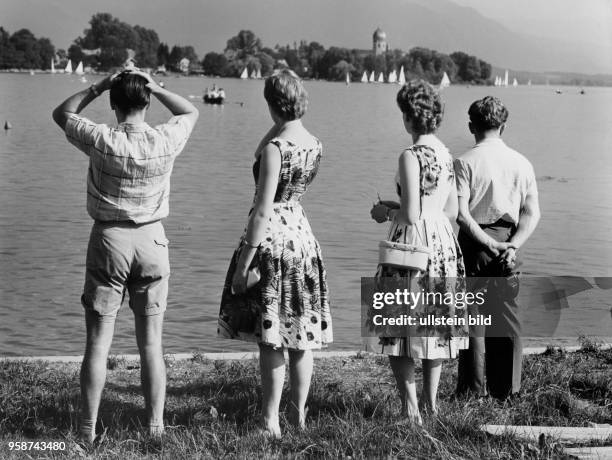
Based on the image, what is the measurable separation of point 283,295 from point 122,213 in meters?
0.76

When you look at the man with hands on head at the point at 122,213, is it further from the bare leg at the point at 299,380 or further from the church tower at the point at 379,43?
the church tower at the point at 379,43

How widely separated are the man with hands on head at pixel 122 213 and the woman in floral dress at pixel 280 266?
36 centimetres

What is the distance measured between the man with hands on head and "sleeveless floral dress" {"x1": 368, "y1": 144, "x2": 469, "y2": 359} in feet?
3.36

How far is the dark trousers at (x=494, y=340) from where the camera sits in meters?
4.73

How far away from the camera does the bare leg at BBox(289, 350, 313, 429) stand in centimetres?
421

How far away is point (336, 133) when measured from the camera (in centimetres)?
3981

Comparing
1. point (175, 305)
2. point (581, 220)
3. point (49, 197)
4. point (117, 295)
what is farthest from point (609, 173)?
point (117, 295)

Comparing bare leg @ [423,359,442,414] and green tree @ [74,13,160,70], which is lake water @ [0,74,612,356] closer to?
bare leg @ [423,359,442,414]

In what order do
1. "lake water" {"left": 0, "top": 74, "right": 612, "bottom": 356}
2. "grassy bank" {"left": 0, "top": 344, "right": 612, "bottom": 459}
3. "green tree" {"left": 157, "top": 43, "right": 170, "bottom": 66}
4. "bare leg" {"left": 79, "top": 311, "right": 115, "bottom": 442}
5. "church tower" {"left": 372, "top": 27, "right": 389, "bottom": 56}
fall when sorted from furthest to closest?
"church tower" {"left": 372, "top": 27, "right": 389, "bottom": 56} → "green tree" {"left": 157, "top": 43, "right": 170, "bottom": 66} → "lake water" {"left": 0, "top": 74, "right": 612, "bottom": 356} → "bare leg" {"left": 79, "top": 311, "right": 115, "bottom": 442} → "grassy bank" {"left": 0, "top": 344, "right": 612, "bottom": 459}

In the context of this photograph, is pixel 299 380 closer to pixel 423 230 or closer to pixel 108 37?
pixel 423 230

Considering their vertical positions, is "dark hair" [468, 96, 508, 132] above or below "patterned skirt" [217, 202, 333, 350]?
above

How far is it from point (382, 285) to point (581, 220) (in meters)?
12.8

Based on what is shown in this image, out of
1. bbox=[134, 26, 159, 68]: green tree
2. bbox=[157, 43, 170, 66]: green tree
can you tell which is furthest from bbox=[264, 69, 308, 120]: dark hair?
bbox=[157, 43, 170, 66]: green tree

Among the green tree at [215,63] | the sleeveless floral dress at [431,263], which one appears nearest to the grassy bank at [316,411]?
the sleeveless floral dress at [431,263]
